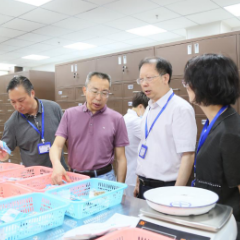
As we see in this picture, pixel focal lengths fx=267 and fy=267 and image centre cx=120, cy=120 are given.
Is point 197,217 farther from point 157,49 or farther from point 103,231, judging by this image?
point 157,49

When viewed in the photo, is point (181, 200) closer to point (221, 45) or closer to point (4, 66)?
point (221, 45)

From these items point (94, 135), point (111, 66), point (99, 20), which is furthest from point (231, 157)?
point (99, 20)

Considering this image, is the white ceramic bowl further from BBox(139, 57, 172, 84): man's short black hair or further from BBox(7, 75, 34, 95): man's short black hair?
BBox(7, 75, 34, 95): man's short black hair

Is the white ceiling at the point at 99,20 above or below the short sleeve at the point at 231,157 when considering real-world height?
above

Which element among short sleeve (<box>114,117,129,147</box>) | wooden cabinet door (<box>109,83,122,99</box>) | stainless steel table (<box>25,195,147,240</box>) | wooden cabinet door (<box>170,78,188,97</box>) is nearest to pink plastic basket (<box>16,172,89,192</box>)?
stainless steel table (<box>25,195,147,240</box>)

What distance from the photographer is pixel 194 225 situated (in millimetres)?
863

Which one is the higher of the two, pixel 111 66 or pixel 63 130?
pixel 111 66

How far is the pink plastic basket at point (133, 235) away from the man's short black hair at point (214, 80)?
0.62 metres

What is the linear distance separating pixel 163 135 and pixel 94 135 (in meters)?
0.44

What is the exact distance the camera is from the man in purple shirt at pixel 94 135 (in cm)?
168

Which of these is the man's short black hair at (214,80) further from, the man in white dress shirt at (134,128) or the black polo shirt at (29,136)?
the man in white dress shirt at (134,128)

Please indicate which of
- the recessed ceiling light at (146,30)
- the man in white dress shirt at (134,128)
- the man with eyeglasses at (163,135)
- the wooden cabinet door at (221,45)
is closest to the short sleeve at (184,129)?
the man with eyeglasses at (163,135)

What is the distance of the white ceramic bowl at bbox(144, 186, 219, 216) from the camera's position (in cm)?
90

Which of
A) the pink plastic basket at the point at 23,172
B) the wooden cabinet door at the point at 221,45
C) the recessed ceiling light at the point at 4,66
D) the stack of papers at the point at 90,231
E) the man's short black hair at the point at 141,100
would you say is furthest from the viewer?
the recessed ceiling light at the point at 4,66
